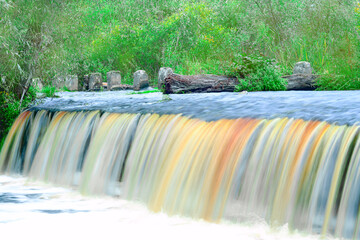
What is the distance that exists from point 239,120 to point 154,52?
73.6ft

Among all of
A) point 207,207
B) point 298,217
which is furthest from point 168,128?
point 298,217

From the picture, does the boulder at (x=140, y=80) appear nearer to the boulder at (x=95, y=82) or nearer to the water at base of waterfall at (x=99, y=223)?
the boulder at (x=95, y=82)

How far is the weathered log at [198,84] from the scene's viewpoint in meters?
15.1

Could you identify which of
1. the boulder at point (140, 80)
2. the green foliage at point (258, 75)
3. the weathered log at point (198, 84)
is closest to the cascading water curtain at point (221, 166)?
the weathered log at point (198, 84)

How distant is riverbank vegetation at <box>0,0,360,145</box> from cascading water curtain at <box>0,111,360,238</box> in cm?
234

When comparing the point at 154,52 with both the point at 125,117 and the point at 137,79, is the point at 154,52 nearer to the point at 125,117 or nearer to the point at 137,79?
the point at 137,79

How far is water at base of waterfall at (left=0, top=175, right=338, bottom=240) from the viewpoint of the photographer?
591 cm

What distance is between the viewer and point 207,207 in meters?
6.57

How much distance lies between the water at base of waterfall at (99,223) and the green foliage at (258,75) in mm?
7837

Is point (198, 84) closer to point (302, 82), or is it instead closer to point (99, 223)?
point (302, 82)

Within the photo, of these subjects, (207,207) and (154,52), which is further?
(154,52)

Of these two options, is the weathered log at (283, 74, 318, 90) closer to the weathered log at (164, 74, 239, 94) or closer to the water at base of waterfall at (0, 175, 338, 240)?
the weathered log at (164, 74, 239, 94)

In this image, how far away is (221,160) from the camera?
22.5ft

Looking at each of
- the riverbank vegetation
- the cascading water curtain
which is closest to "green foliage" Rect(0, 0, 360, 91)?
the riverbank vegetation
